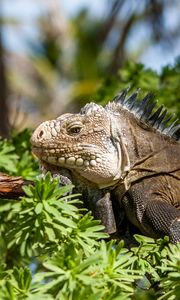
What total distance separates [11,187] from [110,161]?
57cm

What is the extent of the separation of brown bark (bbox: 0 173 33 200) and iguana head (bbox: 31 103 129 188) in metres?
0.21

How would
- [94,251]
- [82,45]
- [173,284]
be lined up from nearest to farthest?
1. [173,284]
2. [94,251]
3. [82,45]

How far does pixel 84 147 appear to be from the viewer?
485 cm

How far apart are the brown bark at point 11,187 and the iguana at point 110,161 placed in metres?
0.21

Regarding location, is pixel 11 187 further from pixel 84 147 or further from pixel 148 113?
pixel 148 113

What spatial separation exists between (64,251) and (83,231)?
388mm

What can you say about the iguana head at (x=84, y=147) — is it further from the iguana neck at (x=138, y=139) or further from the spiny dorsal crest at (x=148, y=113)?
the spiny dorsal crest at (x=148, y=113)

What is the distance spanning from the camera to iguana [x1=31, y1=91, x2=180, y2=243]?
4797 mm

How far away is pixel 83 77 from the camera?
3206 cm

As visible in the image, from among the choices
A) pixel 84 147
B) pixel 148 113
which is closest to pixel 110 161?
pixel 84 147

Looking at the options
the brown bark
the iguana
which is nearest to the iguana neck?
the iguana

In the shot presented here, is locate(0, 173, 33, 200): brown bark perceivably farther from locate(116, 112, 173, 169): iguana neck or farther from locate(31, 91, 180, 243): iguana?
locate(116, 112, 173, 169): iguana neck

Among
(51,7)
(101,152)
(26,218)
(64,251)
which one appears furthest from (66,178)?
(51,7)

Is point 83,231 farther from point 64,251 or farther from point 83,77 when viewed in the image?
point 83,77
